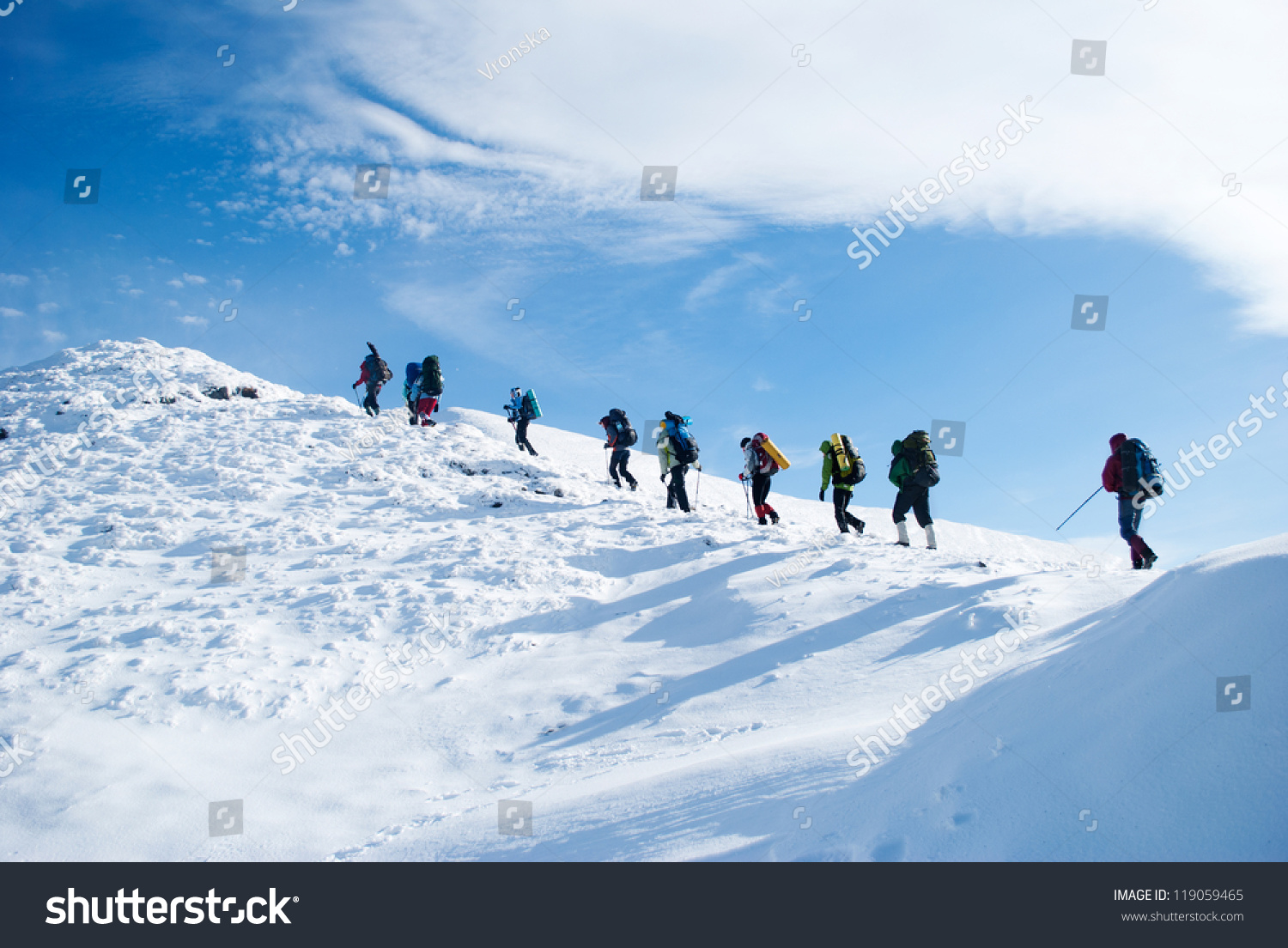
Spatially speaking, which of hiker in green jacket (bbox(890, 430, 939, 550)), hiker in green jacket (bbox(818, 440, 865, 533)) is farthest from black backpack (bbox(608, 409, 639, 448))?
hiker in green jacket (bbox(890, 430, 939, 550))

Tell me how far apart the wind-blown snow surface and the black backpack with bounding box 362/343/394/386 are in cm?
300

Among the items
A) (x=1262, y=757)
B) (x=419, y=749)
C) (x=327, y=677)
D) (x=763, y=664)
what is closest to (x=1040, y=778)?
(x=1262, y=757)

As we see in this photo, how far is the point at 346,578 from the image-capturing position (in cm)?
1098

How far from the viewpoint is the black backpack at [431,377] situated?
1842cm

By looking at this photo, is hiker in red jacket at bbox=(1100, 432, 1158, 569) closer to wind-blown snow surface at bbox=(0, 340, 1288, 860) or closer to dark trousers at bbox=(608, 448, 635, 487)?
wind-blown snow surface at bbox=(0, 340, 1288, 860)

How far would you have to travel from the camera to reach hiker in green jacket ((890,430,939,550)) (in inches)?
444

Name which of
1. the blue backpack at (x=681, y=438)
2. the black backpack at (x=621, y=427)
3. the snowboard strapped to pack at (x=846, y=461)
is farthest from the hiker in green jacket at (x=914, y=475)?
the black backpack at (x=621, y=427)

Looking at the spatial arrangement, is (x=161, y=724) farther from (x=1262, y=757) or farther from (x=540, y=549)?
(x=1262, y=757)

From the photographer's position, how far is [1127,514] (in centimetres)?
973

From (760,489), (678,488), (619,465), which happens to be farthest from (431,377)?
(760,489)

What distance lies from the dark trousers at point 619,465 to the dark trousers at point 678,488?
1.85 meters

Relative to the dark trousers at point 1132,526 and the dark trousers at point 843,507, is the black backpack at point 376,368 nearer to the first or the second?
the dark trousers at point 843,507

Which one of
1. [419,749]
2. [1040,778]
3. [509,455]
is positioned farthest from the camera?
[509,455]
